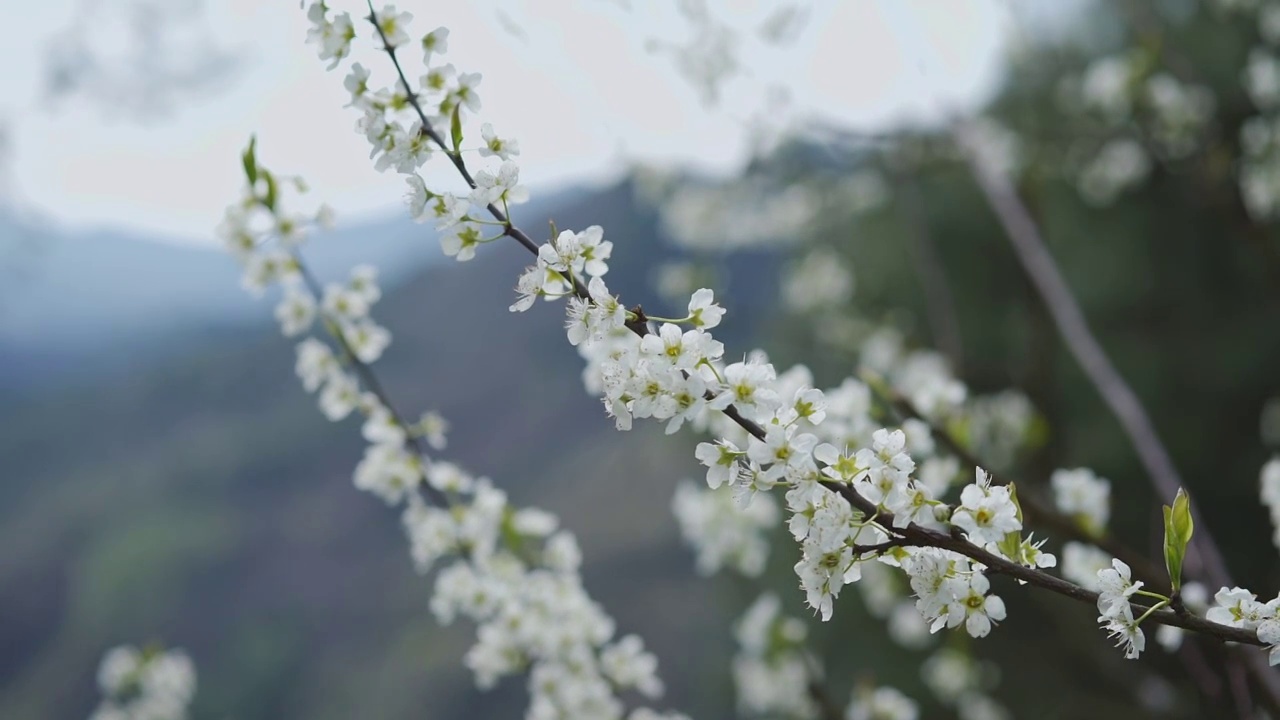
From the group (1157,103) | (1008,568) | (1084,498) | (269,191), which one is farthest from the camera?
(1157,103)

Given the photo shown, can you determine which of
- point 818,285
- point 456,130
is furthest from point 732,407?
point 818,285

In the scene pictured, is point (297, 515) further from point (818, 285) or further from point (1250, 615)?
point (1250, 615)

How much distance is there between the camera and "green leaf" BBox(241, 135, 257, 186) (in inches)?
44.9

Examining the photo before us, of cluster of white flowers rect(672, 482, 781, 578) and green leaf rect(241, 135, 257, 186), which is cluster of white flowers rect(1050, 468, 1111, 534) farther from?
green leaf rect(241, 135, 257, 186)

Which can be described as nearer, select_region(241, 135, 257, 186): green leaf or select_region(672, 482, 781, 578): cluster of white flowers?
select_region(241, 135, 257, 186): green leaf

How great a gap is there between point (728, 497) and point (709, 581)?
2783 millimetres

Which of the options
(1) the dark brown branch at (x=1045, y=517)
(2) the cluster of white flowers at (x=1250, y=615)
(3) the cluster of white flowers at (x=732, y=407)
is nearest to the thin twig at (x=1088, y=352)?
(1) the dark brown branch at (x=1045, y=517)

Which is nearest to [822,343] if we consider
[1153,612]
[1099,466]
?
[1099,466]

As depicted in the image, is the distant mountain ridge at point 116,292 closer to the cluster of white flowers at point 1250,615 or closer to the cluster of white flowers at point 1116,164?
the cluster of white flowers at point 1250,615

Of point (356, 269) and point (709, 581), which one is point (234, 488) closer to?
point (709, 581)

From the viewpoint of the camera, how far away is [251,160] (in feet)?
3.79

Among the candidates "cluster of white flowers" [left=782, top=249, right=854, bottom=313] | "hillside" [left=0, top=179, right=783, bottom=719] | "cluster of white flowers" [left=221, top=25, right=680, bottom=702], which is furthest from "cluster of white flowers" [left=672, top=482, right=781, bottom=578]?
"cluster of white flowers" [left=782, top=249, right=854, bottom=313]

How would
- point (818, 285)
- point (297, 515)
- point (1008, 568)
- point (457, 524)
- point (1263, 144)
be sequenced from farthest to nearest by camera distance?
point (297, 515) < point (818, 285) < point (1263, 144) < point (457, 524) < point (1008, 568)

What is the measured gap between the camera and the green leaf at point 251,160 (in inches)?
44.9
